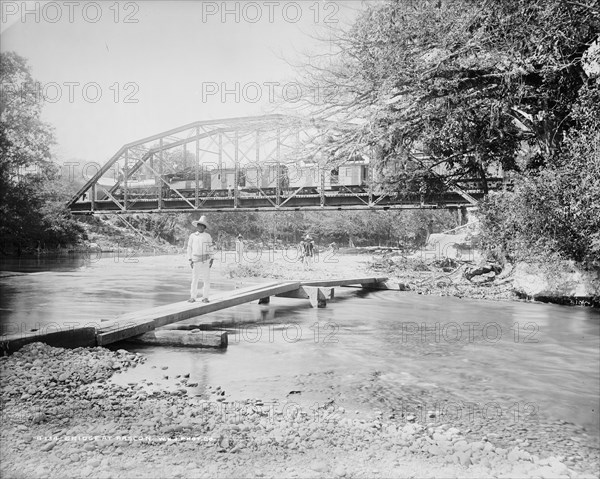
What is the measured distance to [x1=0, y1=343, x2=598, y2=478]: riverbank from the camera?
11.3 feet

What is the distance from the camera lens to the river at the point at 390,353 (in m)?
5.57

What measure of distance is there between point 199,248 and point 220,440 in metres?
5.30

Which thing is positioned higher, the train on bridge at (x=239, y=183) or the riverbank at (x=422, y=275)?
the train on bridge at (x=239, y=183)

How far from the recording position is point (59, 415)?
169 inches

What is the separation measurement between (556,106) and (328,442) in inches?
460

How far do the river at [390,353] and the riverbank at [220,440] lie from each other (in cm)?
61

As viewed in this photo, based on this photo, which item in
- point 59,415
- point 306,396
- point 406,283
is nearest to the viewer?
point 59,415

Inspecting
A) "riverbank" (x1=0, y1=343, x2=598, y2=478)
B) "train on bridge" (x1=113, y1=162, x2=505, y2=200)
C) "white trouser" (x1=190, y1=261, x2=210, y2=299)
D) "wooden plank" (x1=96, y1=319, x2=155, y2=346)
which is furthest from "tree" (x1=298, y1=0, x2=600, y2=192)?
"train on bridge" (x1=113, y1=162, x2=505, y2=200)

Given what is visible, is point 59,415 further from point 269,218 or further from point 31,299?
point 269,218

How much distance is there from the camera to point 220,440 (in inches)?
151

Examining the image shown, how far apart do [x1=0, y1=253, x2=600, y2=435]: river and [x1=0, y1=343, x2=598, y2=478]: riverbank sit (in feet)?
2.01

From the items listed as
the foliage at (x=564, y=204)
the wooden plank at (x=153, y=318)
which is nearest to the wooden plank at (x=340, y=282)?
the wooden plank at (x=153, y=318)

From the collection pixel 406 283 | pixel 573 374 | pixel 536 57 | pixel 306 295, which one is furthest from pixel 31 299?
pixel 536 57

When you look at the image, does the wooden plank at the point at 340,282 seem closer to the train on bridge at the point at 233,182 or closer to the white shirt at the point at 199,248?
the white shirt at the point at 199,248
